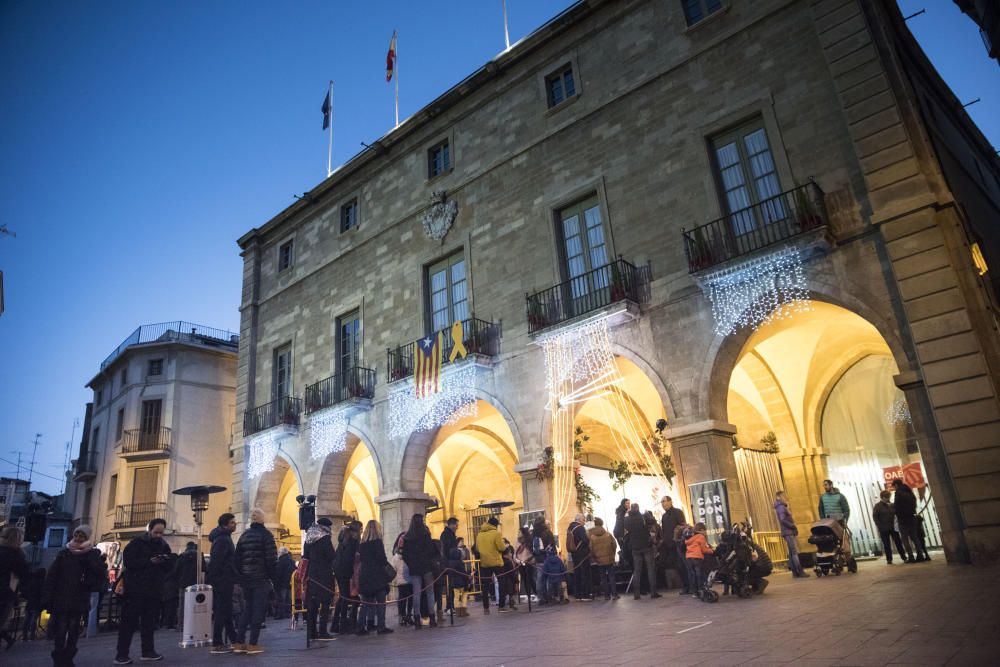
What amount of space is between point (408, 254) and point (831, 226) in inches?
403

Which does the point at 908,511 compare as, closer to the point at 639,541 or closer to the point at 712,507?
the point at 712,507

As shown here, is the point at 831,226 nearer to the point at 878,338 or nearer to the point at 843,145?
the point at 843,145

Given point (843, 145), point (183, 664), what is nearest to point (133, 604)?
point (183, 664)

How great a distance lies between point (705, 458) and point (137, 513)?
24097 millimetres

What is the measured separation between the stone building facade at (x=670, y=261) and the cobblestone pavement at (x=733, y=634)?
2731 mm

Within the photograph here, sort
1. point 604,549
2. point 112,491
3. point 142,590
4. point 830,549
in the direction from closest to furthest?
point 142,590 → point 830,549 → point 604,549 → point 112,491

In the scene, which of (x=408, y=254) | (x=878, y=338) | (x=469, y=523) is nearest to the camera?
(x=878, y=338)

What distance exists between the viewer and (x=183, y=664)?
6.69m

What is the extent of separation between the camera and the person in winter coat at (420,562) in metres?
9.12

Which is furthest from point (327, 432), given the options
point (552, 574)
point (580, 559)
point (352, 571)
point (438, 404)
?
point (352, 571)

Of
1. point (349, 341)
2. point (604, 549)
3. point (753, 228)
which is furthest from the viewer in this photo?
point (349, 341)

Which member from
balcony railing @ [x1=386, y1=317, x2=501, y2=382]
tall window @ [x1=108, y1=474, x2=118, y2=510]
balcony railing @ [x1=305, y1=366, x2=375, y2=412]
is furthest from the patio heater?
tall window @ [x1=108, y1=474, x2=118, y2=510]

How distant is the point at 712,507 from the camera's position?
35.8 feet

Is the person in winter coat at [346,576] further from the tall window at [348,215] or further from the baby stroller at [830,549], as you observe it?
the tall window at [348,215]
